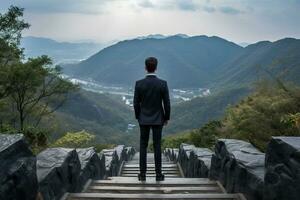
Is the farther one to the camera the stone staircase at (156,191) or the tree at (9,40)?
the tree at (9,40)

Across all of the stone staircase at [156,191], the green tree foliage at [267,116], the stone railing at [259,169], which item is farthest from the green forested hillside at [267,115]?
the stone staircase at [156,191]

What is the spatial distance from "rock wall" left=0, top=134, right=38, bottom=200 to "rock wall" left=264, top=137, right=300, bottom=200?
80.4 inches

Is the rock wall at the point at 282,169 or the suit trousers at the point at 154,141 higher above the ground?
the rock wall at the point at 282,169

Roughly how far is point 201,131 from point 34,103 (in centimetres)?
1171

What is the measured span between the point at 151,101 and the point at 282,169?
3003 mm

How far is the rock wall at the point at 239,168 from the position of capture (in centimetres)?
458

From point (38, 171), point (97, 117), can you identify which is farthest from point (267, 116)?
point (97, 117)

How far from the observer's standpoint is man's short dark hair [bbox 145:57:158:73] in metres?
6.28

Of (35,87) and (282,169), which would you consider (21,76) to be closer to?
(35,87)

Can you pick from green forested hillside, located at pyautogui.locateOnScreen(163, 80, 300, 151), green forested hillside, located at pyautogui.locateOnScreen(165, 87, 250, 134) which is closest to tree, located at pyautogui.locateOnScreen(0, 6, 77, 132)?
green forested hillside, located at pyautogui.locateOnScreen(163, 80, 300, 151)

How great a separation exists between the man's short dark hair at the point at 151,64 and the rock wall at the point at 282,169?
2618mm

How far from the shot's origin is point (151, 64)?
6.28 m

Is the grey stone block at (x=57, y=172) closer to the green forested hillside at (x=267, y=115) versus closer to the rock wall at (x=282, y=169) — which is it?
the rock wall at (x=282, y=169)

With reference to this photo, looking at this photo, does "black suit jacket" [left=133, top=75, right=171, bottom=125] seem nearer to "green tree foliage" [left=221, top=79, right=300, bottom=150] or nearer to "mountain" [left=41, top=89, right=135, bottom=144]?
"green tree foliage" [left=221, top=79, right=300, bottom=150]
